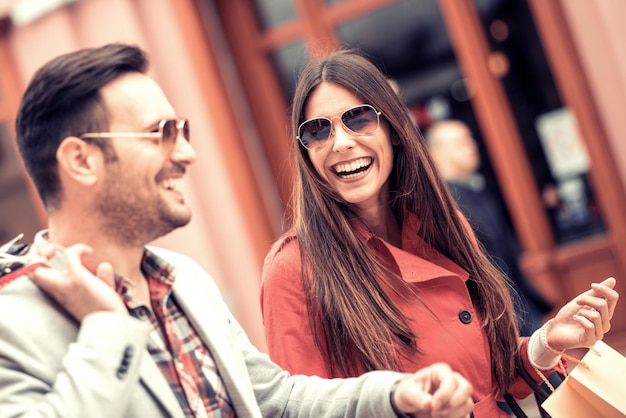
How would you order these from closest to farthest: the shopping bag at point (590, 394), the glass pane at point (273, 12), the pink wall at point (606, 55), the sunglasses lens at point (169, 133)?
the sunglasses lens at point (169, 133) < the shopping bag at point (590, 394) < the pink wall at point (606, 55) < the glass pane at point (273, 12)

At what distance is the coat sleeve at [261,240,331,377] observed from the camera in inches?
89.6

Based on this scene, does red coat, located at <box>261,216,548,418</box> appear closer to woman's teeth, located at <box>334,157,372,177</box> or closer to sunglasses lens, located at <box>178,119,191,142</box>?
woman's teeth, located at <box>334,157,372,177</box>

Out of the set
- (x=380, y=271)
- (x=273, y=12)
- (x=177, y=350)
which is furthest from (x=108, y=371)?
(x=273, y=12)

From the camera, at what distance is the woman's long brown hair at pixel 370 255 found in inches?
90.4

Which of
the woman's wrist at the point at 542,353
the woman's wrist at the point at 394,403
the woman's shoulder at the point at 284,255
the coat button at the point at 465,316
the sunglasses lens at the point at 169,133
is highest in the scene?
the sunglasses lens at the point at 169,133

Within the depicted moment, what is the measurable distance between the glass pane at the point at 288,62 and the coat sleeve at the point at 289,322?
4540mm

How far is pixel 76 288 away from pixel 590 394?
4.72 feet

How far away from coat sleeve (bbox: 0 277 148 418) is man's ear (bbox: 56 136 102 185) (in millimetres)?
272

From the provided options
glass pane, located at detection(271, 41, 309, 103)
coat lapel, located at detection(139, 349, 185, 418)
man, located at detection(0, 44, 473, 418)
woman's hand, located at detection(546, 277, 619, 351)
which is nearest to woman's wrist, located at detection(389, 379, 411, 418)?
man, located at detection(0, 44, 473, 418)

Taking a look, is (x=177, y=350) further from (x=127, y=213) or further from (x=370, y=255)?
(x=370, y=255)

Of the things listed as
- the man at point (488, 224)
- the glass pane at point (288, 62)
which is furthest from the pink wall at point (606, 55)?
the glass pane at point (288, 62)

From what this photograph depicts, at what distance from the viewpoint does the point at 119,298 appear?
5.71 feet

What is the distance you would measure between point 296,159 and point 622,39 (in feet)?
12.1

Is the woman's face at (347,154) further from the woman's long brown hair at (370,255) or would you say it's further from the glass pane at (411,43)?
the glass pane at (411,43)
